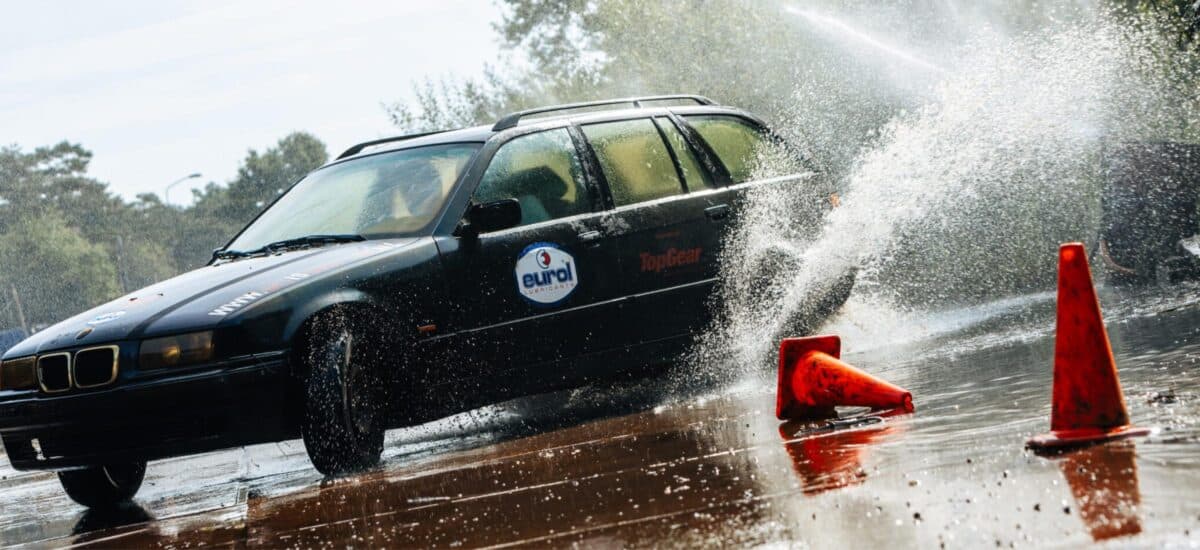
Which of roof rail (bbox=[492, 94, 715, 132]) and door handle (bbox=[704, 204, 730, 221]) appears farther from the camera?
door handle (bbox=[704, 204, 730, 221])

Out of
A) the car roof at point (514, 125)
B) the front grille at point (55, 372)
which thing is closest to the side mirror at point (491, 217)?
the car roof at point (514, 125)

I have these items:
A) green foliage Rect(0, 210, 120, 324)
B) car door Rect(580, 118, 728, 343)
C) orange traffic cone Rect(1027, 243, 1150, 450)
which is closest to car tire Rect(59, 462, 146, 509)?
car door Rect(580, 118, 728, 343)

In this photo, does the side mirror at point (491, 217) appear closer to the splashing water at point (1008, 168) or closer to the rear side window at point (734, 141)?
the rear side window at point (734, 141)

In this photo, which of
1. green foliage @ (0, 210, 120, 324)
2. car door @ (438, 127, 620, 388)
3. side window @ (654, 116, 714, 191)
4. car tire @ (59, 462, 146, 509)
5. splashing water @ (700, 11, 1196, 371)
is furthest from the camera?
green foliage @ (0, 210, 120, 324)

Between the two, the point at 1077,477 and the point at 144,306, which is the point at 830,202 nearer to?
the point at 144,306

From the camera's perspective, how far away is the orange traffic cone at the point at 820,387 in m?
6.39

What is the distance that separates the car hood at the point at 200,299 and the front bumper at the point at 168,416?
0.78 ft

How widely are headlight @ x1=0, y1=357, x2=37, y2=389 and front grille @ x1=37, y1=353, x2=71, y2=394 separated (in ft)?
0.18

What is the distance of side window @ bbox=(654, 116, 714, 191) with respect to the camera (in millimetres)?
8367

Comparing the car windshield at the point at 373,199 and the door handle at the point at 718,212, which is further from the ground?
the car windshield at the point at 373,199

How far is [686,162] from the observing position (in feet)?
27.7

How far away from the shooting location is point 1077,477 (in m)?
4.28

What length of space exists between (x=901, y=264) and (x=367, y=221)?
851 centimetres

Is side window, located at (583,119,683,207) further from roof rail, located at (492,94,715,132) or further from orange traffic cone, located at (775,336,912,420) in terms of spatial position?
orange traffic cone, located at (775,336,912,420)
